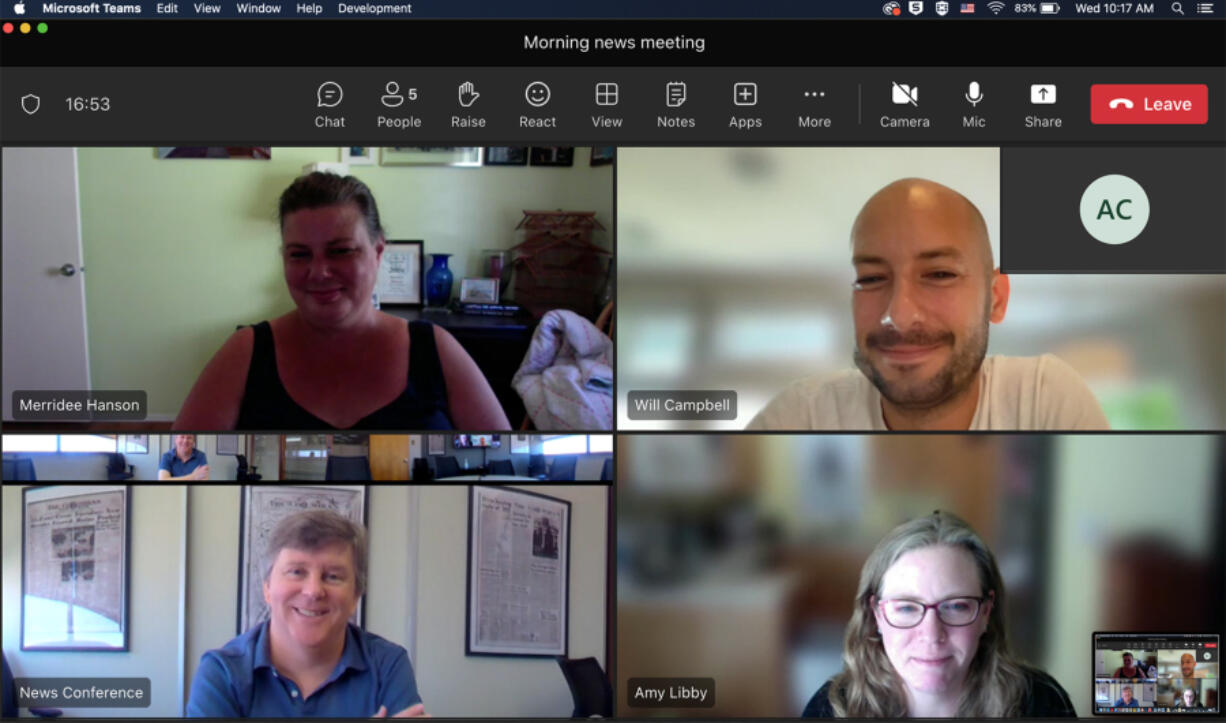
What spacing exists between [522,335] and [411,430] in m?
0.20

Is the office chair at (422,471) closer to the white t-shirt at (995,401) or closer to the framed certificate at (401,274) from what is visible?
the framed certificate at (401,274)

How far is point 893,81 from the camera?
4.19 ft

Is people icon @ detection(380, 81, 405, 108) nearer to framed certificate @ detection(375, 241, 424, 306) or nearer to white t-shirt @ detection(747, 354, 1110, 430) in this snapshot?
framed certificate @ detection(375, 241, 424, 306)

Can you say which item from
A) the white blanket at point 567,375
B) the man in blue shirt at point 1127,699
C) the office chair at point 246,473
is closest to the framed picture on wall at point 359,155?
the white blanket at point 567,375

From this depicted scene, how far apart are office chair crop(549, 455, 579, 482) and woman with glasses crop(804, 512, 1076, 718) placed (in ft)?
1.41

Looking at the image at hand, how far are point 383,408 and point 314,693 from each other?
410 mm

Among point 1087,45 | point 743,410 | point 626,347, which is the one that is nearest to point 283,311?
point 626,347

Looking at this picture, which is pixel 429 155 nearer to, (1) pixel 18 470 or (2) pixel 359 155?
(2) pixel 359 155

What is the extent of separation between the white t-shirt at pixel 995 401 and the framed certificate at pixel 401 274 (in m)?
0.50

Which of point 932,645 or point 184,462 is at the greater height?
point 184,462

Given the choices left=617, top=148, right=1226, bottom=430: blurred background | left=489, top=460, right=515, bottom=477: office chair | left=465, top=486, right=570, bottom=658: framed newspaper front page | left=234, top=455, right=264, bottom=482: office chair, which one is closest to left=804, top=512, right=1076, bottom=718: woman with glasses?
left=617, top=148, right=1226, bottom=430: blurred background

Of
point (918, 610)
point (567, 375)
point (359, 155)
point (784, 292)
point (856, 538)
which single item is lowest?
point (918, 610)

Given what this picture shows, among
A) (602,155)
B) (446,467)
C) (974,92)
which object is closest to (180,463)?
(446,467)

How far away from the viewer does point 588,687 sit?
4.42 feet
